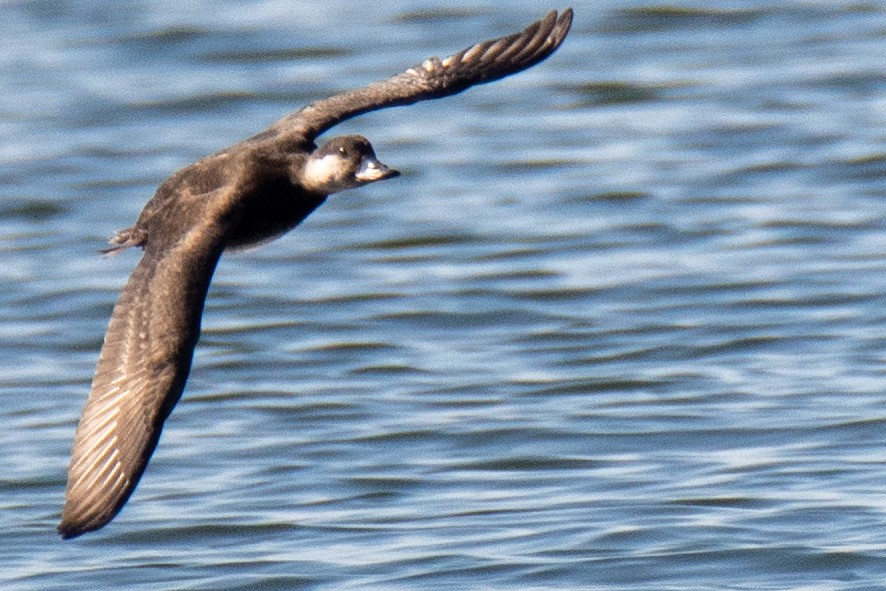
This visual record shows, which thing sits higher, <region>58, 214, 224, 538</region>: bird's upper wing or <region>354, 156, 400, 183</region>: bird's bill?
<region>354, 156, 400, 183</region>: bird's bill

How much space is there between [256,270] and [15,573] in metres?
4.66

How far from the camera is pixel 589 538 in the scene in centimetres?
823

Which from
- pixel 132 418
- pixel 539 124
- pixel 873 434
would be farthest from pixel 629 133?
pixel 132 418

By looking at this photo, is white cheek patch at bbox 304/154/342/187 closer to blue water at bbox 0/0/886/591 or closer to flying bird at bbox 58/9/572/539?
flying bird at bbox 58/9/572/539

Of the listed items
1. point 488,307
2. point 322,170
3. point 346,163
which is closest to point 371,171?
point 346,163

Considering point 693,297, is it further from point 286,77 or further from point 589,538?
point 286,77

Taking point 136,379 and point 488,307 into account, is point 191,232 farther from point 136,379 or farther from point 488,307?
point 488,307

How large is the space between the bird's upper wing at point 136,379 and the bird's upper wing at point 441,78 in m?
1.10

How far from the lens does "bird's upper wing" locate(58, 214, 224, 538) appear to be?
6.78m

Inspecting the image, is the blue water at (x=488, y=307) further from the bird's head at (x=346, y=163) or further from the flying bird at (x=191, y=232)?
the bird's head at (x=346, y=163)

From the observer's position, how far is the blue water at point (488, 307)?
27.4 feet

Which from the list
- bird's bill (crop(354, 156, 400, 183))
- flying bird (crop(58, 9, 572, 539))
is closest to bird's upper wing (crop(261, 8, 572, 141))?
flying bird (crop(58, 9, 572, 539))

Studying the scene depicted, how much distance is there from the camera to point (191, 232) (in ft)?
24.6

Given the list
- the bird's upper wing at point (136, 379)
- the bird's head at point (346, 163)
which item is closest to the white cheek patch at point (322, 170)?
the bird's head at point (346, 163)
